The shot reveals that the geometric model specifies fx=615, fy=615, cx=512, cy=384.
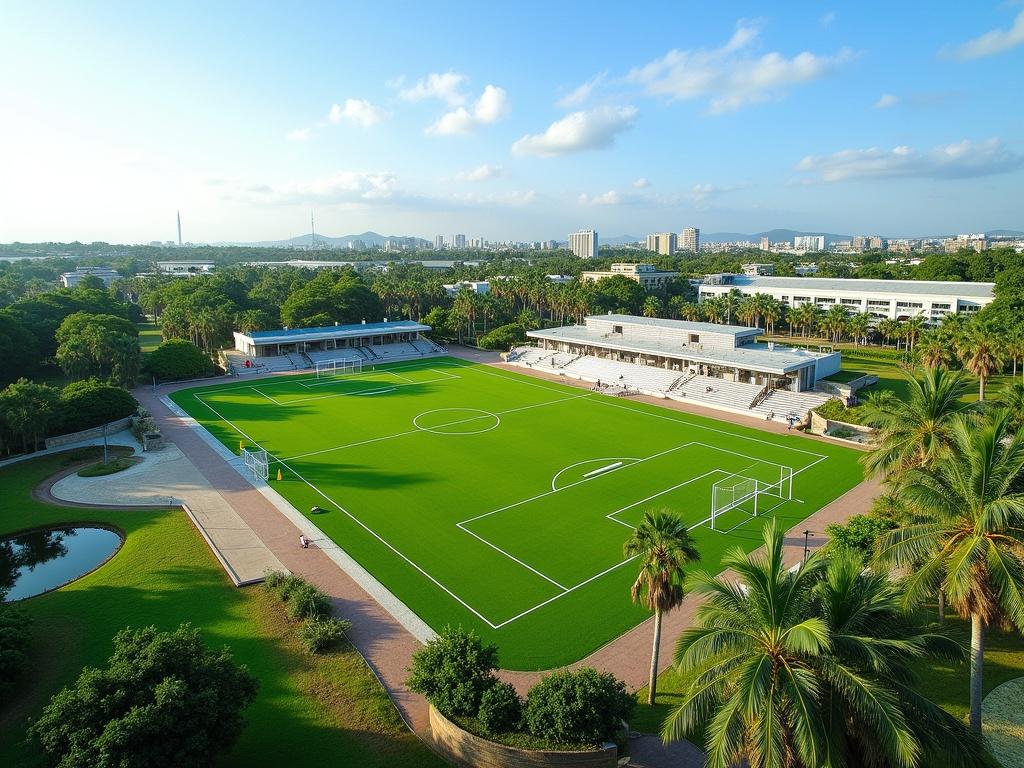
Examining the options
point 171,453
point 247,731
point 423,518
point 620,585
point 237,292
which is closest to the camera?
point 247,731

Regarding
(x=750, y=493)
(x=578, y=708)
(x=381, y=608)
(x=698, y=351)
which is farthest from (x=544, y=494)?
(x=698, y=351)

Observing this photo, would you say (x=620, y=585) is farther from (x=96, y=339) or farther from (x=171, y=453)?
(x=96, y=339)

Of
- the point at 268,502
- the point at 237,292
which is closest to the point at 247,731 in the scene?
the point at 268,502

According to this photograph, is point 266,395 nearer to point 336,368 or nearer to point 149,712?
point 336,368

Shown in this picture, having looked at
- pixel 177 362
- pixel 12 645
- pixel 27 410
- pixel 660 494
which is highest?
pixel 177 362

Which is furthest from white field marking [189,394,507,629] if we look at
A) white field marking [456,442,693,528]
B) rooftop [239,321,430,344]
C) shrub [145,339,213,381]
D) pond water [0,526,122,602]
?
rooftop [239,321,430,344]
